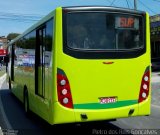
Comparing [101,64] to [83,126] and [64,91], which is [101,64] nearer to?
[64,91]

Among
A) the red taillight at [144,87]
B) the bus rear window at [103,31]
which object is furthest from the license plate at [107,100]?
the bus rear window at [103,31]

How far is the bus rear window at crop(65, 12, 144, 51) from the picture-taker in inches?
353

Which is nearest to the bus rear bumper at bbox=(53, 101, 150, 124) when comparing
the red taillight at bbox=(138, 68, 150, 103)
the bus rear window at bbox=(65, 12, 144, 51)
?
the red taillight at bbox=(138, 68, 150, 103)

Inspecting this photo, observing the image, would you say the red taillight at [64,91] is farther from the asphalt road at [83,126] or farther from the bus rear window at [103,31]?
the asphalt road at [83,126]

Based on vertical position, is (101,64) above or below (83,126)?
above

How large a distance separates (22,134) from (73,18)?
10.5 ft

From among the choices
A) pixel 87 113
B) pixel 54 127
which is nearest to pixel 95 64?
pixel 87 113

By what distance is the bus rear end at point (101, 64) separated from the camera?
8773 millimetres

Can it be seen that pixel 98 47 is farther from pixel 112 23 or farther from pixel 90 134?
pixel 90 134

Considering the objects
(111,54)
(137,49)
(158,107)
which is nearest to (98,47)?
(111,54)

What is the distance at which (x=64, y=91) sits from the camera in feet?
28.7

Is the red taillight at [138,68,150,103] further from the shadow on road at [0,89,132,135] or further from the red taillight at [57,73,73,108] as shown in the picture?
the red taillight at [57,73,73,108]

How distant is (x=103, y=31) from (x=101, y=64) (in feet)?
2.46

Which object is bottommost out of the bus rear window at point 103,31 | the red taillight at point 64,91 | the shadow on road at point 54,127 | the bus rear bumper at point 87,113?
the shadow on road at point 54,127
